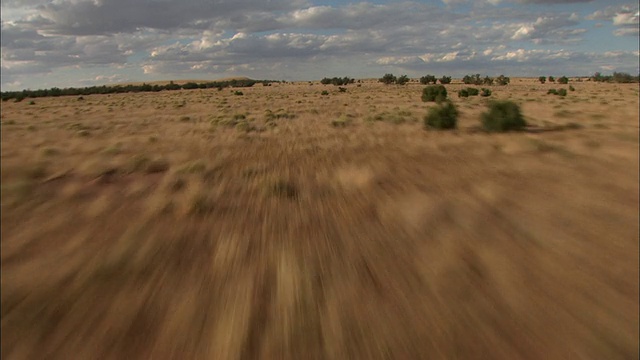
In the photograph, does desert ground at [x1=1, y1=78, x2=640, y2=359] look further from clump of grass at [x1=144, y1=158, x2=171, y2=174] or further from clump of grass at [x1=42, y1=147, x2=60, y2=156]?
clump of grass at [x1=42, y1=147, x2=60, y2=156]

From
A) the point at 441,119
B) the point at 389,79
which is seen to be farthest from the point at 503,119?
the point at 389,79

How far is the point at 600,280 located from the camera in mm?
4562

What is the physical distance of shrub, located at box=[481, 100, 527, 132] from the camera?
1452 centimetres

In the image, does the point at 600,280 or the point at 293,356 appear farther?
the point at 600,280

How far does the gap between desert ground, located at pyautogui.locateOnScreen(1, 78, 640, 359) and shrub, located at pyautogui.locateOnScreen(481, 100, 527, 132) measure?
13.4ft

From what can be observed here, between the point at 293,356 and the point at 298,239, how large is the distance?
2526 millimetres

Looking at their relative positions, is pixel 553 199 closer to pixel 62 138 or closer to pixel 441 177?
pixel 441 177

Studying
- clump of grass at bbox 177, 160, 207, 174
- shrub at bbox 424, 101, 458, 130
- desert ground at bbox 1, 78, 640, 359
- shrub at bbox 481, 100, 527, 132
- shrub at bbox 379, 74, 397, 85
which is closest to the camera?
desert ground at bbox 1, 78, 640, 359

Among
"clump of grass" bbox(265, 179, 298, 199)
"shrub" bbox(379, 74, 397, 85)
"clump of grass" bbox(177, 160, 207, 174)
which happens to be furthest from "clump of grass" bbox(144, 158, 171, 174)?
"shrub" bbox(379, 74, 397, 85)

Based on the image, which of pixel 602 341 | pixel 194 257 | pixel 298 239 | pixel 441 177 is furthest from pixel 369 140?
pixel 602 341

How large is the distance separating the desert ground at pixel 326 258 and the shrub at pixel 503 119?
13.4 feet

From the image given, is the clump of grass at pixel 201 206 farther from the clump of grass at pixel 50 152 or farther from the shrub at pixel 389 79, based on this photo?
the shrub at pixel 389 79

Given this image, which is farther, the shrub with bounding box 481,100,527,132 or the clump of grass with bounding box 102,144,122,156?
the shrub with bounding box 481,100,527,132

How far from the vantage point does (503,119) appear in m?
14.5
